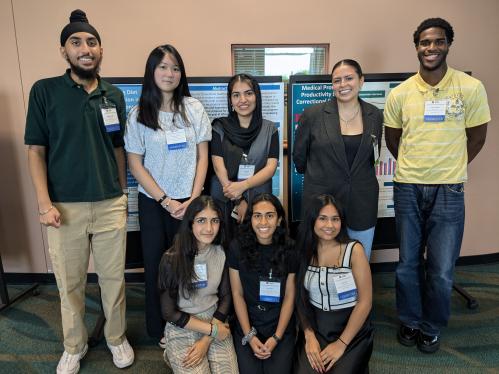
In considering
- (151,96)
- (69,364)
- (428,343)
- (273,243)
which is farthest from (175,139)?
(428,343)

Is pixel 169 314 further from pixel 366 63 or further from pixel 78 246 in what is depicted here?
pixel 366 63

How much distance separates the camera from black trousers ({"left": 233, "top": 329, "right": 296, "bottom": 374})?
1.78 meters

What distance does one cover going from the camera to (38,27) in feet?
8.78

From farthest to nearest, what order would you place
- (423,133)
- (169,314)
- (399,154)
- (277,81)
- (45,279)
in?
(45,279), (277,81), (399,154), (423,133), (169,314)

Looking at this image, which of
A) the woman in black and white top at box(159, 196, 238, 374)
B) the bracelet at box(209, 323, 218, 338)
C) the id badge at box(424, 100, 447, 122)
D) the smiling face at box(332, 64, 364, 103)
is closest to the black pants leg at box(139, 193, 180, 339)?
the woman in black and white top at box(159, 196, 238, 374)

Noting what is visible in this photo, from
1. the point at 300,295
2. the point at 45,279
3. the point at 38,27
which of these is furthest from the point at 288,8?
the point at 45,279

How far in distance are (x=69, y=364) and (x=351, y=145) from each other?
6.40 ft

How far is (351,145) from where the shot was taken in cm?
195

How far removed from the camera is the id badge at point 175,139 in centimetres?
193

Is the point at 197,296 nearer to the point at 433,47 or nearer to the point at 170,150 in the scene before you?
the point at 170,150

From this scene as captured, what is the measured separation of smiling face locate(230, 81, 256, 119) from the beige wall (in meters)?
0.85

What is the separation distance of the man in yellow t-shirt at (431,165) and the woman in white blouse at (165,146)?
3.66ft

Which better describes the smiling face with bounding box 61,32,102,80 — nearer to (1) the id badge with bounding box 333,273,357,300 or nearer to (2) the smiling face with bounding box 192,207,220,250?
(2) the smiling face with bounding box 192,207,220,250

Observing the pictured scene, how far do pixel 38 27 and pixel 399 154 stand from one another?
267 centimetres
